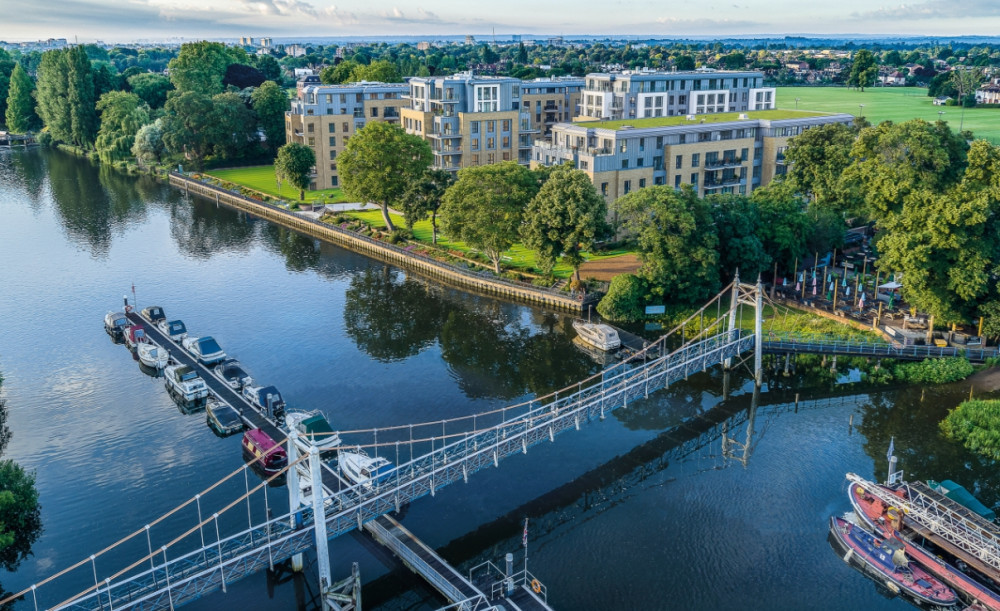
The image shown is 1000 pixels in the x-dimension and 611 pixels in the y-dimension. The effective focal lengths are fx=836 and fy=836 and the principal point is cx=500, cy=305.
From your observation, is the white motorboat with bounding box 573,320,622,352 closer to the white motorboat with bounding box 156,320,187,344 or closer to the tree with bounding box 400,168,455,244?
the tree with bounding box 400,168,455,244

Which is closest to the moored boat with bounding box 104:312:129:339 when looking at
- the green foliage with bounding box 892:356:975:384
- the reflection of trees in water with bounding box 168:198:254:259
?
the reflection of trees in water with bounding box 168:198:254:259

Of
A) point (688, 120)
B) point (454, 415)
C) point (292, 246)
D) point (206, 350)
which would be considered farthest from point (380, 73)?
point (454, 415)

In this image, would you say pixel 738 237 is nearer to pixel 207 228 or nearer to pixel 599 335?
pixel 599 335

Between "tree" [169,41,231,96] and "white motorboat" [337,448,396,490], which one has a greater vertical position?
"tree" [169,41,231,96]

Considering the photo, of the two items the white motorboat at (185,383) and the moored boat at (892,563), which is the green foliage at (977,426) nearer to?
the moored boat at (892,563)

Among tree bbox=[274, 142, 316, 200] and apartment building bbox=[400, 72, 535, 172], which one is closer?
apartment building bbox=[400, 72, 535, 172]

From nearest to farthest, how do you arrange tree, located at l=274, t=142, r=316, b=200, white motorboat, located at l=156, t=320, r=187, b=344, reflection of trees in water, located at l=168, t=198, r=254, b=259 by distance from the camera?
1. white motorboat, located at l=156, t=320, r=187, b=344
2. reflection of trees in water, located at l=168, t=198, r=254, b=259
3. tree, located at l=274, t=142, r=316, b=200

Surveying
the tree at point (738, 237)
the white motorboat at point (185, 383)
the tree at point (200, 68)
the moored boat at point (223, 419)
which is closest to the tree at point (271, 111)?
the tree at point (200, 68)
